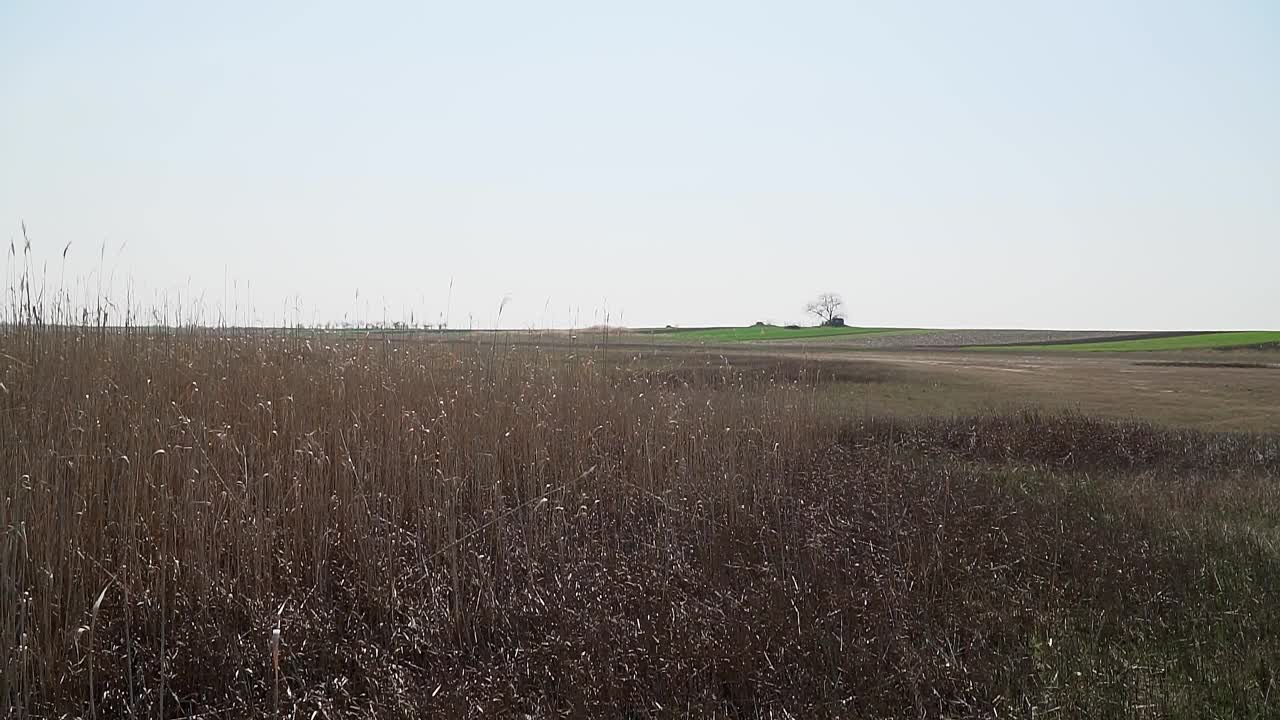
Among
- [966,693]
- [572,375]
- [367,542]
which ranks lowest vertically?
[966,693]

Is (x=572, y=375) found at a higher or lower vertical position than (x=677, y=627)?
higher

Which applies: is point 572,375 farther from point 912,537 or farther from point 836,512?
point 912,537

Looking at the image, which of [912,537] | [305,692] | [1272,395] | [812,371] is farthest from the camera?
[812,371]

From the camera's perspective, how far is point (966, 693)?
2.75m

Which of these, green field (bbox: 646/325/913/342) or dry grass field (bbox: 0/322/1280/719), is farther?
green field (bbox: 646/325/913/342)

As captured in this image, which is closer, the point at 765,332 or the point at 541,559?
the point at 541,559

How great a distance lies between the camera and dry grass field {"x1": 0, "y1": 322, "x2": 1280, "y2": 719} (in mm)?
2689

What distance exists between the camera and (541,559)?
397 cm

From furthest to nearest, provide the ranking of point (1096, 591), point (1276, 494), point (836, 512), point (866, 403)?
1. point (866, 403)
2. point (1276, 494)
3. point (836, 512)
4. point (1096, 591)

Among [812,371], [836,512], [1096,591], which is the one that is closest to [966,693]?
[1096,591]

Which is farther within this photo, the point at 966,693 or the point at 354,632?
the point at 354,632

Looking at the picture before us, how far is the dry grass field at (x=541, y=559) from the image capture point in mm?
2689

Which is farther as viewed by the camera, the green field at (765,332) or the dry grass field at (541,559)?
the green field at (765,332)

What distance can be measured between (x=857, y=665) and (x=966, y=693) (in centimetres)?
36
